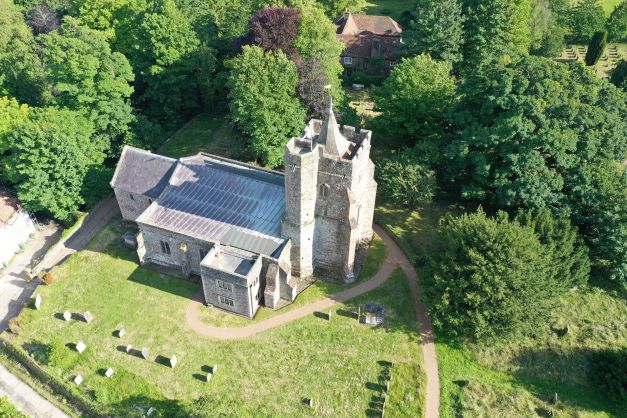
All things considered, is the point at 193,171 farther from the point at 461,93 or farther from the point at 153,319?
the point at 461,93

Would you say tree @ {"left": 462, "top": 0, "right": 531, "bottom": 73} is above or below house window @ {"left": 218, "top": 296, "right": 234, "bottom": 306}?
above

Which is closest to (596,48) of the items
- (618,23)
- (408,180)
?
(618,23)

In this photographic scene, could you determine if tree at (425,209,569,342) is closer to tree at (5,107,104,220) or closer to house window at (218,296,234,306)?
house window at (218,296,234,306)

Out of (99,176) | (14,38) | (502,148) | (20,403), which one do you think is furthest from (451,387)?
(14,38)

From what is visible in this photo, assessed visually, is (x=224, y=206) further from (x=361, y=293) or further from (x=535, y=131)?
(x=535, y=131)

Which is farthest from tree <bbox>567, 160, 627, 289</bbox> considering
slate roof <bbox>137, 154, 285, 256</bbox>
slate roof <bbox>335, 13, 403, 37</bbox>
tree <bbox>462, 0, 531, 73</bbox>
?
slate roof <bbox>335, 13, 403, 37</bbox>

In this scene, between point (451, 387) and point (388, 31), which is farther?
point (388, 31)
